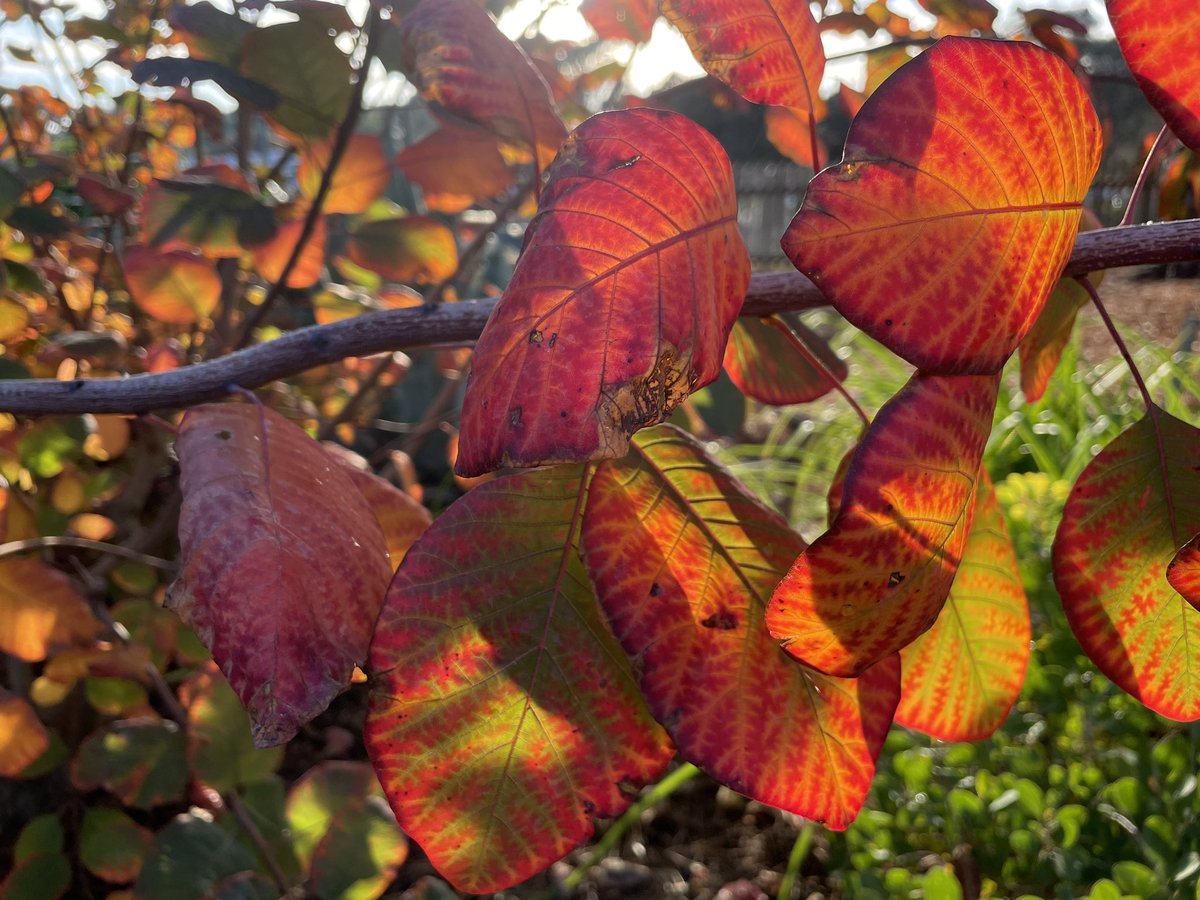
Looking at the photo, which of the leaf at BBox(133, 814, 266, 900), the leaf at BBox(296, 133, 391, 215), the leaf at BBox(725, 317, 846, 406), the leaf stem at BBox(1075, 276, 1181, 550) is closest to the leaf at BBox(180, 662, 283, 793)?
the leaf at BBox(133, 814, 266, 900)

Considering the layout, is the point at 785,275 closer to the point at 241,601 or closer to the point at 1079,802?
the point at 241,601

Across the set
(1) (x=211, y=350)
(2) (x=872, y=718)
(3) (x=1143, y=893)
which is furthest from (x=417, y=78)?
(3) (x=1143, y=893)

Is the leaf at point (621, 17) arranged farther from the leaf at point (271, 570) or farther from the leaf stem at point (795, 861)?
the leaf stem at point (795, 861)

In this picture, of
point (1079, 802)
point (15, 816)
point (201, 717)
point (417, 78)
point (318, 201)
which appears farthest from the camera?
point (1079, 802)

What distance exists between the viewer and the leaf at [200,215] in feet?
2.85

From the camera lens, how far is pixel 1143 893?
0.92 metres

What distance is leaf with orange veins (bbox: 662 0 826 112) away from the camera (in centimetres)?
45

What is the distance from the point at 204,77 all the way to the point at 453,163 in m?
0.23

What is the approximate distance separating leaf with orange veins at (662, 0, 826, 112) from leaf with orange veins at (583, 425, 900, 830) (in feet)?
0.71

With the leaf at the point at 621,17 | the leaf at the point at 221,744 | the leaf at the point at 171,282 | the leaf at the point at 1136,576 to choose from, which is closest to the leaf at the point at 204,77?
the leaf at the point at 171,282

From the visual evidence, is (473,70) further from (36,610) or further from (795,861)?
(795,861)

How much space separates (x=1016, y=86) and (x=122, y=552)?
963 mm

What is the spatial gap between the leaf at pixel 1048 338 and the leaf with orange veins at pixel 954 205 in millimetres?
195

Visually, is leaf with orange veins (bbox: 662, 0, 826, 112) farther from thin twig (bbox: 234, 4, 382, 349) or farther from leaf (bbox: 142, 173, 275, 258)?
leaf (bbox: 142, 173, 275, 258)
